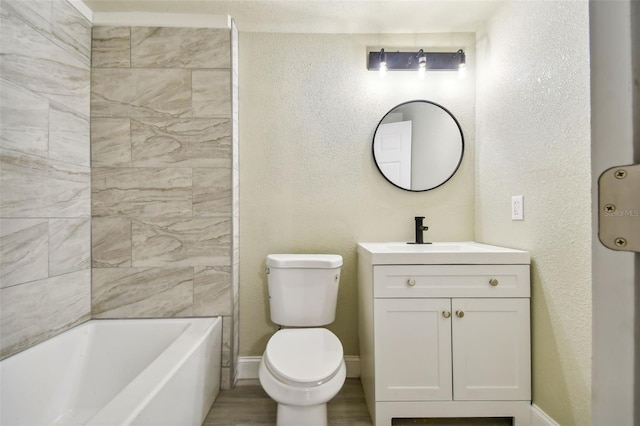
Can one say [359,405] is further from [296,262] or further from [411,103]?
[411,103]

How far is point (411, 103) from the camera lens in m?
2.10

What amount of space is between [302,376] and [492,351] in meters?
0.91

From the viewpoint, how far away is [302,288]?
1.83m

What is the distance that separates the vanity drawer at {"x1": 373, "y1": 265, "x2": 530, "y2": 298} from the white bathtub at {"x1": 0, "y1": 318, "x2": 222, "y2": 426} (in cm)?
93

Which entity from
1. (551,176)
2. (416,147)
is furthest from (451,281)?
(416,147)

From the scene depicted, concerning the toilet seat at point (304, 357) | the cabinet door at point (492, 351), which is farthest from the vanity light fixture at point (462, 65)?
the toilet seat at point (304, 357)

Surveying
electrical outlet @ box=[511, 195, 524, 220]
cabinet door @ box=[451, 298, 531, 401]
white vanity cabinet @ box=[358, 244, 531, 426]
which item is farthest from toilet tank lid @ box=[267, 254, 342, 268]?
electrical outlet @ box=[511, 195, 524, 220]

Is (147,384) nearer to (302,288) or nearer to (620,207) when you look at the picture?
(302,288)

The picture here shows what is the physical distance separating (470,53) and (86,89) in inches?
93.9

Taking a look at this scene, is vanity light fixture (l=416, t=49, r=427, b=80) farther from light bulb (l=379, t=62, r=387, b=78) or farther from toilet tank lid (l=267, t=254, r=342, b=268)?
toilet tank lid (l=267, t=254, r=342, b=268)

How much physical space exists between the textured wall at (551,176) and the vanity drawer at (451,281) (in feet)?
0.32

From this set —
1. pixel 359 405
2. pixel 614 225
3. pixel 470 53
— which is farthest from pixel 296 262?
pixel 470 53

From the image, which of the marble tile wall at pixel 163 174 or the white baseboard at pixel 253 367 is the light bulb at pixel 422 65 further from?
the white baseboard at pixel 253 367

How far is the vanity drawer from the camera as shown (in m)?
1.52
